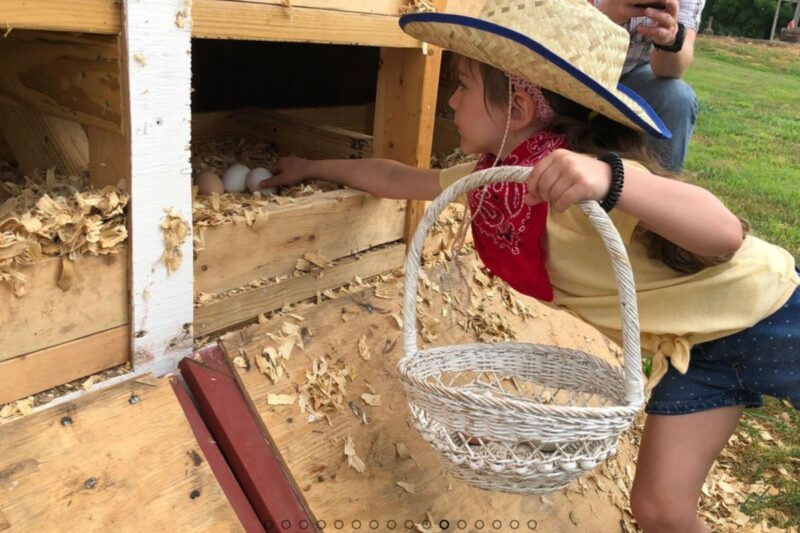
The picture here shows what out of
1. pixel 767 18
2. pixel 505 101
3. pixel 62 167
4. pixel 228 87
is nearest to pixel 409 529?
pixel 505 101

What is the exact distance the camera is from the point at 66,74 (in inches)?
72.4

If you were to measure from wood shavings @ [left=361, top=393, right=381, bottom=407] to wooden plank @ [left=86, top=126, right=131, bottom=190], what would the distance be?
903 millimetres

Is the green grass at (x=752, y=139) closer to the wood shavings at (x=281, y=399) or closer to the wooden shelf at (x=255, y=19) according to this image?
the wooden shelf at (x=255, y=19)

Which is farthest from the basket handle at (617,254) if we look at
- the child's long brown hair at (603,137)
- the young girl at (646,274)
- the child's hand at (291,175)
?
the child's hand at (291,175)

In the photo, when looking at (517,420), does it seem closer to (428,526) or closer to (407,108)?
(428,526)

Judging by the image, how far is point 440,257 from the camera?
9.42 ft

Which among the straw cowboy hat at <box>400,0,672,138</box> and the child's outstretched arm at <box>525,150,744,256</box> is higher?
the straw cowboy hat at <box>400,0,672,138</box>

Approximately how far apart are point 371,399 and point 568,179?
1000 mm

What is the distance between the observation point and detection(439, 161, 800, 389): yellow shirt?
1.82 metres

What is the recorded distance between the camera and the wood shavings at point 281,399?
2014 millimetres

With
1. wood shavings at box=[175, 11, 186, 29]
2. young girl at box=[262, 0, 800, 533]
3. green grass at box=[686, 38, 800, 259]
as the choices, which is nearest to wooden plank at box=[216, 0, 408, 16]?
wood shavings at box=[175, 11, 186, 29]

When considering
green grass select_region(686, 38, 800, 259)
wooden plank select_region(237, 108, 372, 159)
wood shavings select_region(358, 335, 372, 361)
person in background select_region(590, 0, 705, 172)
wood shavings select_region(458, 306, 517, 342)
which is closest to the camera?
wood shavings select_region(358, 335, 372, 361)

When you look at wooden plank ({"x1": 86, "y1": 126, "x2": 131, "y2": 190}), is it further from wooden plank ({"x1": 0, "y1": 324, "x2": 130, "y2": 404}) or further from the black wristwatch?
the black wristwatch

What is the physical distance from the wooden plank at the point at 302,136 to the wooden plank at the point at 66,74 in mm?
1136
